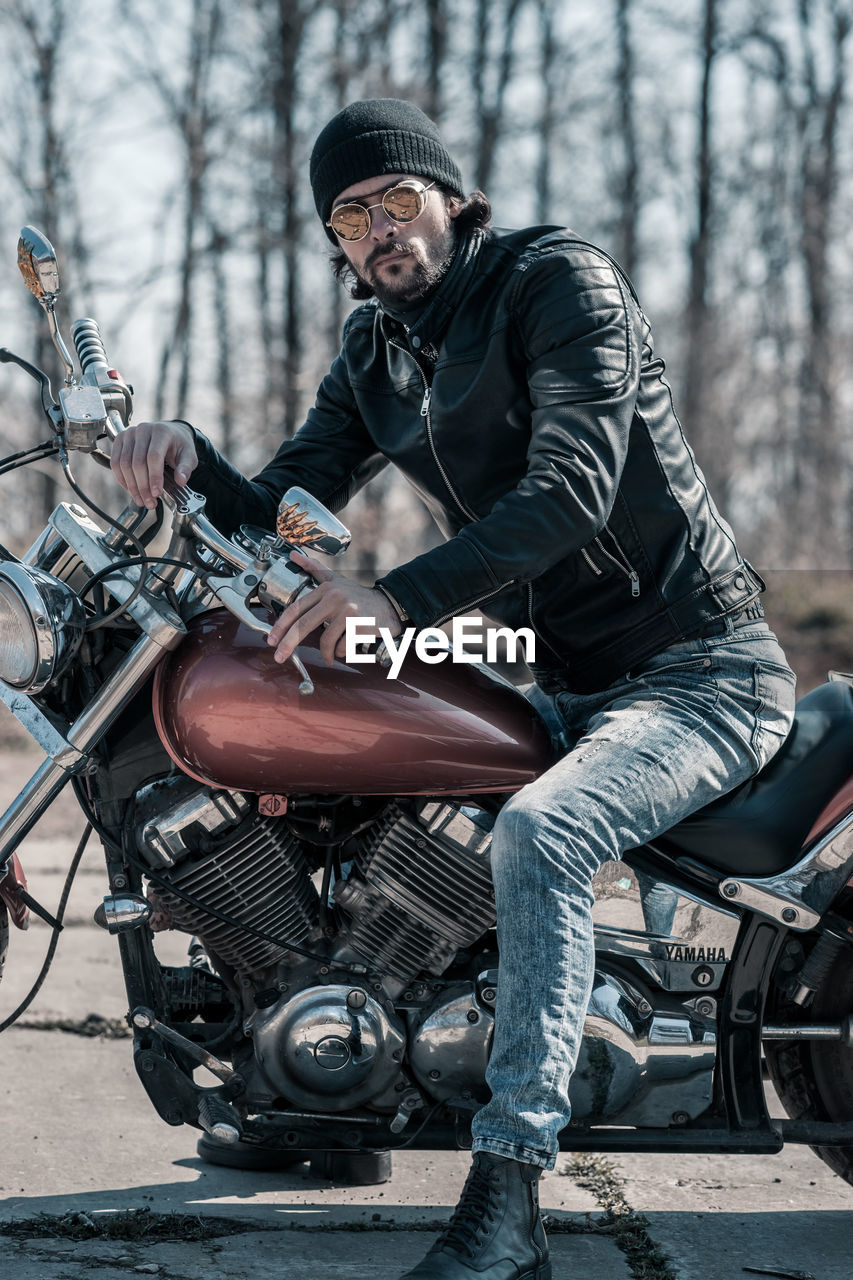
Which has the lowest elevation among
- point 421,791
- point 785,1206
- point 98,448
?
point 785,1206

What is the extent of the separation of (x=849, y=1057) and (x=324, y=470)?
1647mm

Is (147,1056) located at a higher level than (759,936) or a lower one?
lower

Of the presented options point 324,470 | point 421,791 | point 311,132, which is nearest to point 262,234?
point 311,132

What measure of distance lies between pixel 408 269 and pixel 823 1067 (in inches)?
68.9

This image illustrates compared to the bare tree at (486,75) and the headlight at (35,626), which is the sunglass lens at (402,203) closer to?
the headlight at (35,626)

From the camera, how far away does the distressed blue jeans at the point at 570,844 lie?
219cm

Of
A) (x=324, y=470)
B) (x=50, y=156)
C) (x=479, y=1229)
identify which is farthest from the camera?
(x=50, y=156)

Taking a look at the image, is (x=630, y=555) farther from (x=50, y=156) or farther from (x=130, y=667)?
(x=50, y=156)

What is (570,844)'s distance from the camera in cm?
223

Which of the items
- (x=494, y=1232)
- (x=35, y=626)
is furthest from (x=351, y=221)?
(x=494, y=1232)

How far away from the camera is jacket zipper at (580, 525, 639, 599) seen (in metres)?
2.50

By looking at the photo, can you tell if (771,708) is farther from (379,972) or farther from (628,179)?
(628,179)

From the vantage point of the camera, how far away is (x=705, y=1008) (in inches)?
99.1

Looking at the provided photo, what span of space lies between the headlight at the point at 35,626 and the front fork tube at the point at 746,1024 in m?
1.33
